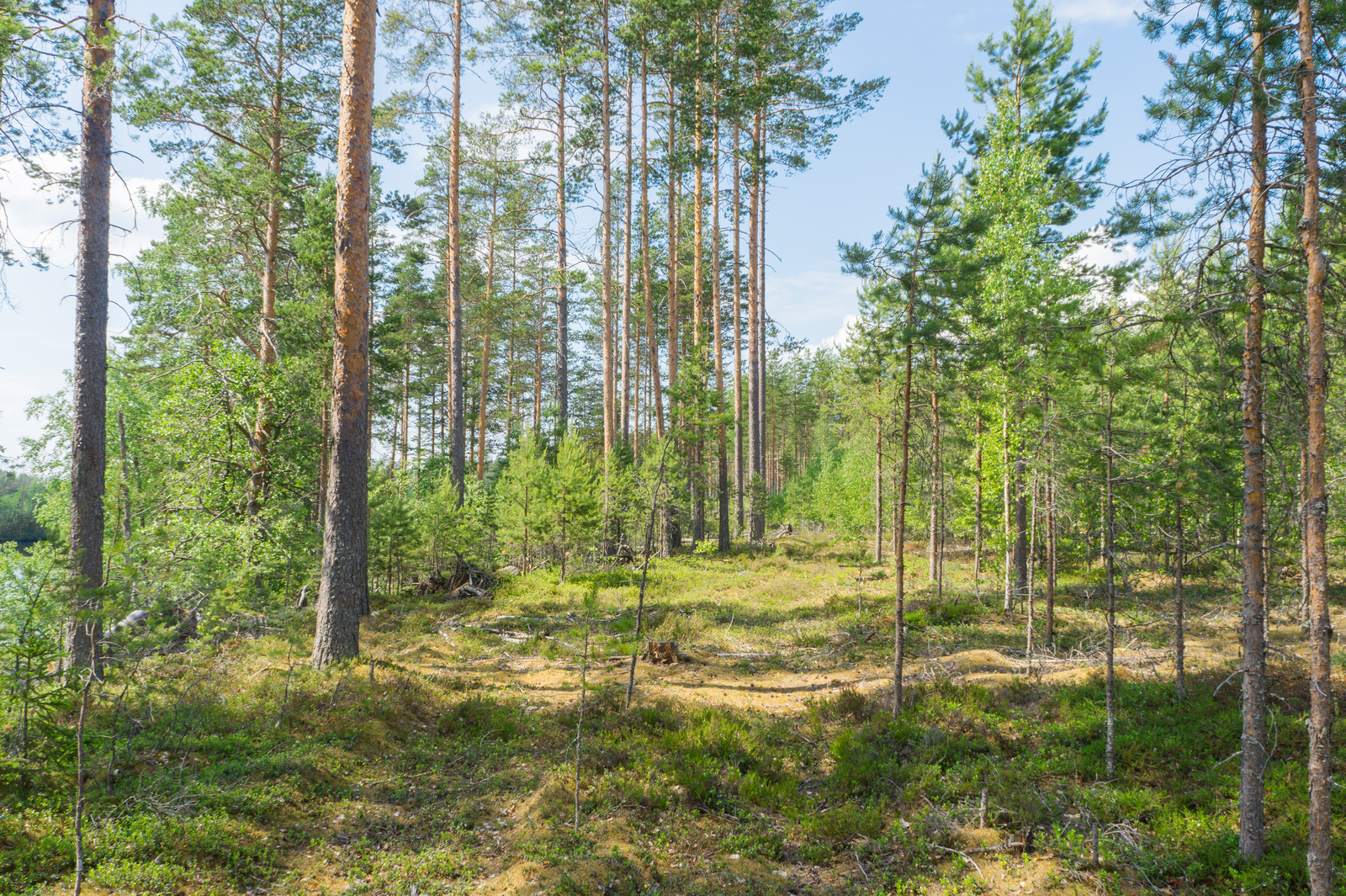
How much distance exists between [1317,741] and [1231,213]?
4.36 metres

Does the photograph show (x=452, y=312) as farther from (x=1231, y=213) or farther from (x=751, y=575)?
(x=1231, y=213)

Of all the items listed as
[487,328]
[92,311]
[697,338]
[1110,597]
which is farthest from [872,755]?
[487,328]

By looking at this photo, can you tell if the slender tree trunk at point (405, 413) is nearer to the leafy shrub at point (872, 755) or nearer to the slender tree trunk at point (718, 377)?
the slender tree trunk at point (718, 377)

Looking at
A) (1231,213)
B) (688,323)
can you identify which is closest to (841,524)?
(688,323)

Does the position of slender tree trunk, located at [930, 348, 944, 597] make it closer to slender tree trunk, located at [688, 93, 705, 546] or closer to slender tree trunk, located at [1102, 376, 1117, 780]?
slender tree trunk, located at [688, 93, 705, 546]

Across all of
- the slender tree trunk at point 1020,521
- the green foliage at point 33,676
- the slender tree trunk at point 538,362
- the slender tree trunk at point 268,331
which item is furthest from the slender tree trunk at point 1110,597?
the slender tree trunk at point 538,362

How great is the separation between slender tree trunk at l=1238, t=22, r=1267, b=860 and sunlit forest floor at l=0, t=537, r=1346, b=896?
49cm

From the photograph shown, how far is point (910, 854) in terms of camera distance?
17.9 ft

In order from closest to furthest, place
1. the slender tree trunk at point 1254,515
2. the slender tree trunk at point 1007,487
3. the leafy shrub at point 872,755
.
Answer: the slender tree trunk at point 1254,515 → the leafy shrub at point 872,755 → the slender tree trunk at point 1007,487

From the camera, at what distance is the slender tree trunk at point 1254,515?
16.7 ft

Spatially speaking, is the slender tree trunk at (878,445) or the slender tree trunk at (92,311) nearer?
the slender tree trunk at (92,311)

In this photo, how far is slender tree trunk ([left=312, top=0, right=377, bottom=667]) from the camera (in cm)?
860

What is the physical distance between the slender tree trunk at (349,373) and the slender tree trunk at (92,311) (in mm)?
2584

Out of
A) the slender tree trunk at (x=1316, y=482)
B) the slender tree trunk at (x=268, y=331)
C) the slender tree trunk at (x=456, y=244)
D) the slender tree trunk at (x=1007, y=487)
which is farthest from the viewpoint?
the slender tree trunk at (x=456, y=244)
